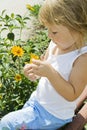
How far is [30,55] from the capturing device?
298cm

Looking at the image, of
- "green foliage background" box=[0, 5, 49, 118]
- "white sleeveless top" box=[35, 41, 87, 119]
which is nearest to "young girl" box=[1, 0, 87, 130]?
"white sleeveless top" box=[35, 41, 87, 119]

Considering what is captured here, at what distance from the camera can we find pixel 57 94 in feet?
8.31

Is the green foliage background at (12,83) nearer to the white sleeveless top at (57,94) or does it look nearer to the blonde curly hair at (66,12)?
the white sleeveless top at (57,94)

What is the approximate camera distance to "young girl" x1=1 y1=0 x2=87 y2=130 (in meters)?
2.28

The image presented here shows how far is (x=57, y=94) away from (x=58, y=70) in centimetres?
16

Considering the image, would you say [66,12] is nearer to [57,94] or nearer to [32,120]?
[57,94]

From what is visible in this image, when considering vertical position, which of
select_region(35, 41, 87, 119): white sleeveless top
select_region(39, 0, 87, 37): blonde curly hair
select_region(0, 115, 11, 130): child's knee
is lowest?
select_region(0, 115, 11, 130): child's knee

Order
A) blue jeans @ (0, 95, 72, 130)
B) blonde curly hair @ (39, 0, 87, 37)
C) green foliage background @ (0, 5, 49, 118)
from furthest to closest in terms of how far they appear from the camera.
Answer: green foliage background @ (0, 5, 49, 118) < blue jeans @ (0, 95, 72, 130) < blonde curly hair @ (39, 0, 87, 37)

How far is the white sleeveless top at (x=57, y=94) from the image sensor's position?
2428mm

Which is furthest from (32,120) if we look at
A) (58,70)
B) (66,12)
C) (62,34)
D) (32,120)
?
(66,12)

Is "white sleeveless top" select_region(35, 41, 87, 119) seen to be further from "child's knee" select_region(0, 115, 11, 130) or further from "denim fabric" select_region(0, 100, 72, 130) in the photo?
"child's knee" select_region(0, 115, 11, 130)

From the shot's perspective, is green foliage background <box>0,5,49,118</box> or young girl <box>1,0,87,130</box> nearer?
young girl <box>1,0,87,130</box>

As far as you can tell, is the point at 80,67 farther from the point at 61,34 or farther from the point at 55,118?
the point at 55,118

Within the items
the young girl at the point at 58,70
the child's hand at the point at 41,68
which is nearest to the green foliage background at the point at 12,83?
the young girl at the point at 58,70
